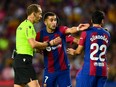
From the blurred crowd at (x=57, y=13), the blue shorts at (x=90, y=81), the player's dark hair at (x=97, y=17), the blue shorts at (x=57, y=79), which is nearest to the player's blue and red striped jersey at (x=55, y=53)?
the blue shorts at (x=57, y=79)

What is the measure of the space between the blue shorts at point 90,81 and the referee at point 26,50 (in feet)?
3.12

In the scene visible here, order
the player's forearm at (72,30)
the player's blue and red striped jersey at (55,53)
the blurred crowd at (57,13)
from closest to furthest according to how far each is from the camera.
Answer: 1. the player's forearm at (72,30)
2. the player's blue and red striped jersey at (55,53)
3. the blurred crowd at (57,13)

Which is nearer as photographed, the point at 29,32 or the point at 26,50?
the point at 29,32

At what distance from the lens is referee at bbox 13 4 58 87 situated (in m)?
10.9

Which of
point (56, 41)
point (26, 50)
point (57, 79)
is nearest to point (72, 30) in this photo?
point (56, 41)

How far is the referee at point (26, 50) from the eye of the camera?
10.9m

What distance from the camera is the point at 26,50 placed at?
10961 millimetres

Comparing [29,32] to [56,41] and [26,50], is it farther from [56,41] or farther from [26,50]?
[56,41]

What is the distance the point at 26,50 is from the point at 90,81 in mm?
1510

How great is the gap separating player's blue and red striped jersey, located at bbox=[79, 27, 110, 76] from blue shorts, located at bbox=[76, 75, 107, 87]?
80 millimetres

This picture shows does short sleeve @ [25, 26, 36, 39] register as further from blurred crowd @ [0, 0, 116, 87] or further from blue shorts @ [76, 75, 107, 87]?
blurred crowd @ [0, 0, 116, 87]

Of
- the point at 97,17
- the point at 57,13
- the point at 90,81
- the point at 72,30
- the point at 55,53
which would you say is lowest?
the point at 90,81

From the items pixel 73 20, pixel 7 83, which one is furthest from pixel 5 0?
pixel 7 83

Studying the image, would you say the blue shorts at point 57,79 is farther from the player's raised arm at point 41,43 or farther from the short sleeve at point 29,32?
the short sleeve at point 29,32
